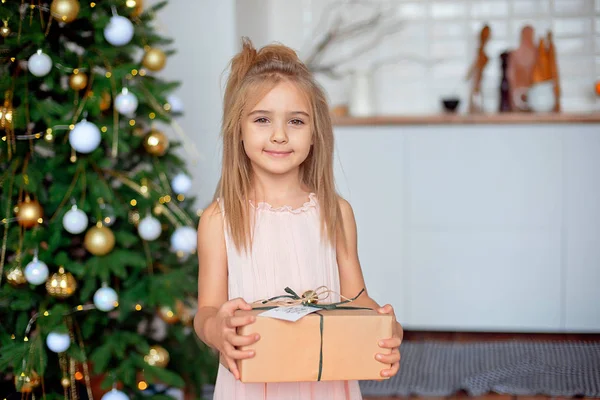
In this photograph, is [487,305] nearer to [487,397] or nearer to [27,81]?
[487,397]

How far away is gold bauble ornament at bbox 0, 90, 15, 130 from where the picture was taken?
2029mm

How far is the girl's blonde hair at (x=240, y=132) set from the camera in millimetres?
1388

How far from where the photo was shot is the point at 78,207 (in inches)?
82.4

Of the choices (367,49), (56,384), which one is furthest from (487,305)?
(56,384)

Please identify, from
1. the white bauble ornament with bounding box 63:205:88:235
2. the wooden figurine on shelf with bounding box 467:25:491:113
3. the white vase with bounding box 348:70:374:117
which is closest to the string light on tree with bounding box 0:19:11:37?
the white bauble ornament with bounding box 63:205:88:235

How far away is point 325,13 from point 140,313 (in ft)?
7.75

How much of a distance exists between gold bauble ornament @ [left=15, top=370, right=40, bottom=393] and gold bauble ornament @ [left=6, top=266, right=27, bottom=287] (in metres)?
0.24

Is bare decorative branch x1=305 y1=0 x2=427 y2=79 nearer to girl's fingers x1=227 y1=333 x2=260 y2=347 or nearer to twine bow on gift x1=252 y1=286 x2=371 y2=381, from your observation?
twine bow on gift x1=252 y1=286 x2=371 y2=381

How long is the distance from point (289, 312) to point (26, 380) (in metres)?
1.13

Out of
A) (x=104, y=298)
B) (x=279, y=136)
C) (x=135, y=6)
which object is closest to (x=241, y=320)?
(x=279, y=136)

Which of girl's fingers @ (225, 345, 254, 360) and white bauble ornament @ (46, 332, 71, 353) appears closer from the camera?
girl's fingers @ (225, 345, 254, 360)

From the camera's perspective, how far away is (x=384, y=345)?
1.19m

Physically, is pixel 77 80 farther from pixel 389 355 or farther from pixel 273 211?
pixel 389 355

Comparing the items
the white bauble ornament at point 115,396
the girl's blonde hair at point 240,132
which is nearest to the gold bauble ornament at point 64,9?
the girl's blonde hair at point 240,132
